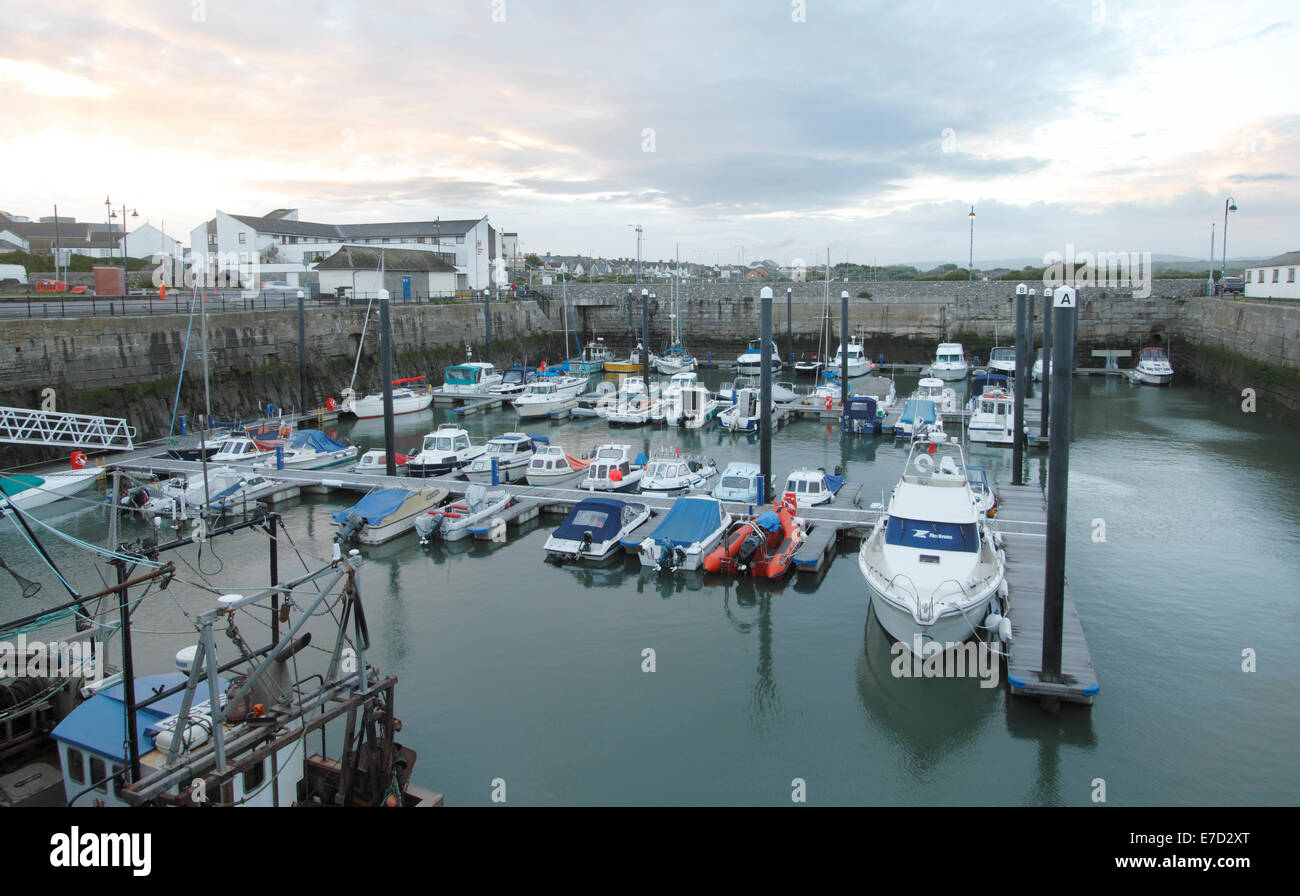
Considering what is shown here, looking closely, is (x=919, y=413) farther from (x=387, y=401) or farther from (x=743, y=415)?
(x=387, y=401)

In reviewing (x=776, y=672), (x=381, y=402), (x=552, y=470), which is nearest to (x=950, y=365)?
(x=381, y=402)

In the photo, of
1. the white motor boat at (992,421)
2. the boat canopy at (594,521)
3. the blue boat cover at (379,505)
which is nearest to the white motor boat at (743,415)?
the white motor boat at (992,421)

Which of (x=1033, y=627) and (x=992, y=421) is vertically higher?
(x=992, y=421)

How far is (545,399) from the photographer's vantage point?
43062 millimetres

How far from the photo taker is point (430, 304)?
187 feet

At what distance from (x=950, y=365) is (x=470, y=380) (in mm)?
29309

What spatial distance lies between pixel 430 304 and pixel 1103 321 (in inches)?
1779

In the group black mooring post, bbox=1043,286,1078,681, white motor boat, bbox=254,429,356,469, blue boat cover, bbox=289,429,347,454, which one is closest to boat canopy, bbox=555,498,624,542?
black mooring post, bbox=1043,286,1078,681

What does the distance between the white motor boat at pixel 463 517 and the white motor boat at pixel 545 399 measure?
60.2ft

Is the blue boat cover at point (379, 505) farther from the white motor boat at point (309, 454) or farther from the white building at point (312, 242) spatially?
the white building at point (312, 242)

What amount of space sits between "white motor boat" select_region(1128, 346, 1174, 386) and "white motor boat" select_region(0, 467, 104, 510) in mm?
51941
